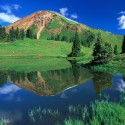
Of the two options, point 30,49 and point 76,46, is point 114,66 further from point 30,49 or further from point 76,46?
point 30,49

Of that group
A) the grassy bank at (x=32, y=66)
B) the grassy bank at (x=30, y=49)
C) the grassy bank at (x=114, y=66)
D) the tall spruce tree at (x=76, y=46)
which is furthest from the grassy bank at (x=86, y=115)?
the grassy bank at (x=30, y=49)

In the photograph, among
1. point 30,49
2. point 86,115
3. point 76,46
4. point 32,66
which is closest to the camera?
point 86,115

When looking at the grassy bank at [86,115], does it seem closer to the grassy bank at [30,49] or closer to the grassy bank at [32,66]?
the grassy bank at [32,66]

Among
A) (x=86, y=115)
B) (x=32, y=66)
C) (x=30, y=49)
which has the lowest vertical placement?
(x=32, y=66)

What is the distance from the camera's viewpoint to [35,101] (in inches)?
1175

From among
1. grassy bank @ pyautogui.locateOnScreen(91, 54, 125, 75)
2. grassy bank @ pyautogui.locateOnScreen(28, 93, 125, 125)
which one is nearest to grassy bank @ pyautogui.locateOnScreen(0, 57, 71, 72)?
grassy bank @ pyautogui.locateOnScreen(91, 54, 125, 75)

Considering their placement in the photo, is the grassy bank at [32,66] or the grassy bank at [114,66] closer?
the grassy bank at [114,66]

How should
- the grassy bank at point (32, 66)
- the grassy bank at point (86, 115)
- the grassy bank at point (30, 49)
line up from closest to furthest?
1. the grassy bank at point (86, 115)
2. the grassy bank at point (32, 66)
3. the grassy bank at point (30, 49)

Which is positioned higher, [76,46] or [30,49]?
[76,46]

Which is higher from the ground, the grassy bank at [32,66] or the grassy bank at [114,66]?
the grassy bank at [114,66]

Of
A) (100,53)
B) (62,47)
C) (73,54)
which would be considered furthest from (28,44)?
(100,53)

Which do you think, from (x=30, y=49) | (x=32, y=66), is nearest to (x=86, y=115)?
(x=32, y=66)

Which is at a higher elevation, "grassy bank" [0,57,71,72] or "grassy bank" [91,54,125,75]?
"grassy bank" [91,54,125,75]

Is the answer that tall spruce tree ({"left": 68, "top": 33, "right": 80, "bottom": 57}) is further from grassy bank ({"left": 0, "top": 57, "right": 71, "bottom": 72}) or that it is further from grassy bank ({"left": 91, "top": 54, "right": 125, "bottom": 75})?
grassy bank ({"left": 91, "top": 54, "right": 125, "bottom": 75})
